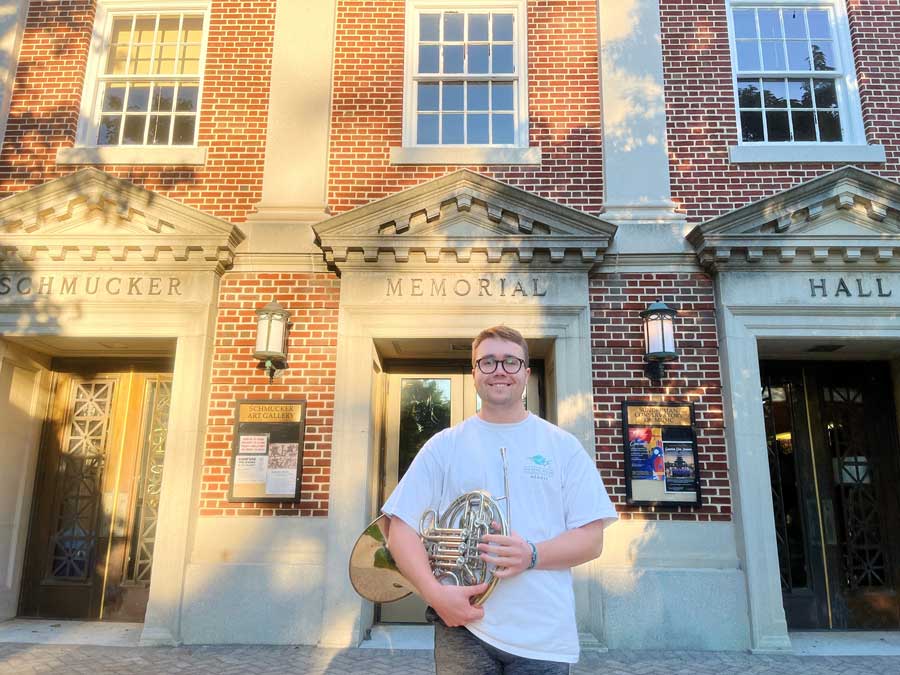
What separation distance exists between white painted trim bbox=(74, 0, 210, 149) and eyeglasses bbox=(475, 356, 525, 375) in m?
6.35

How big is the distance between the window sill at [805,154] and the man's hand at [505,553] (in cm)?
636

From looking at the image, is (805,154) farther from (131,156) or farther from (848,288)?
(131,156)

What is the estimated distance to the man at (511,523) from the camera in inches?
83.1

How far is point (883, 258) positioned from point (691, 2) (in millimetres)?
3701

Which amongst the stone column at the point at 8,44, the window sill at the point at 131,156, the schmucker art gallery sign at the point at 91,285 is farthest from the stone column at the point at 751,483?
the stone column at the point at 8,44

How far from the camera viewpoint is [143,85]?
7727 millimetres

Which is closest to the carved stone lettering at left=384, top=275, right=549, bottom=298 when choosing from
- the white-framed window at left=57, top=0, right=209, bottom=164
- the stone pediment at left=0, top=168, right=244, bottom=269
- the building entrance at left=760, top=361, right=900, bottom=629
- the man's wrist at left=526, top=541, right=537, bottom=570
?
the stone pediment at left=0, top=168, right=244, bottom=269

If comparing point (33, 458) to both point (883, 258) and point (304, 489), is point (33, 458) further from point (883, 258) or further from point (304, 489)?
point (883, 258)

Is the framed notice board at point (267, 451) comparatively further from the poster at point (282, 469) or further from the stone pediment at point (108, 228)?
the stone pediment at point (108, 228)

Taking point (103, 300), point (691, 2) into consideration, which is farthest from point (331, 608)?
point (691, 2)

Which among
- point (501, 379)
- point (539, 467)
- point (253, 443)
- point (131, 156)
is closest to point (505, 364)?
point (501, 379)

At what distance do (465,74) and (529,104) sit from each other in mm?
874

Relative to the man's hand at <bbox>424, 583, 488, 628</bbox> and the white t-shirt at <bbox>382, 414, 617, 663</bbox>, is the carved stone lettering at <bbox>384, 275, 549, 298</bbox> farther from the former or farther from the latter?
the man's hand at <bbox>424, 583, 488, 628</bbox>

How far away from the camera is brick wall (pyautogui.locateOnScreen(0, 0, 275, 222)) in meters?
7.18
